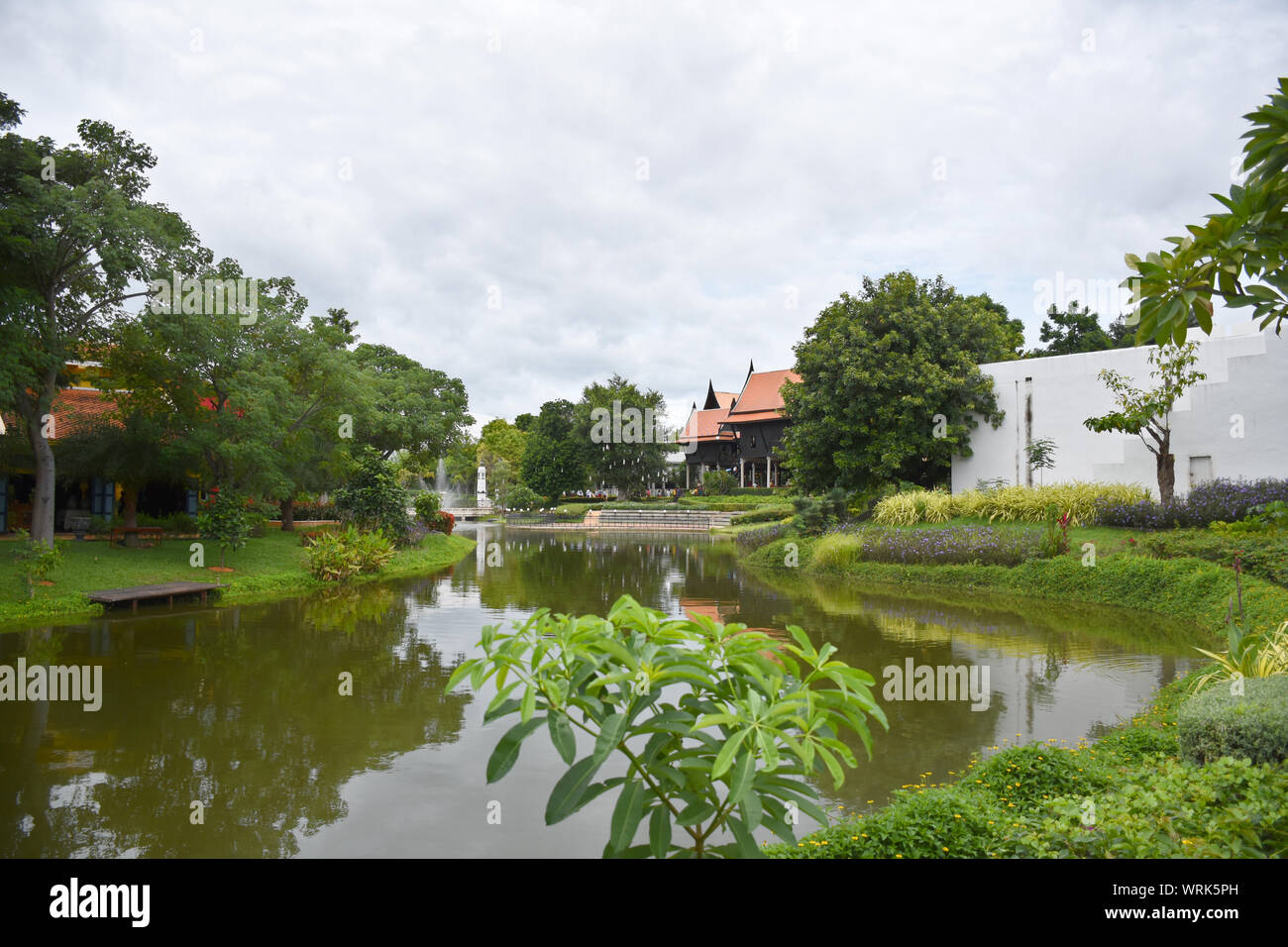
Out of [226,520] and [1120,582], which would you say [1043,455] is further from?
[226,520]

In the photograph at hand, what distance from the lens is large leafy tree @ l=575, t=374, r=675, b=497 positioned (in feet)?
150

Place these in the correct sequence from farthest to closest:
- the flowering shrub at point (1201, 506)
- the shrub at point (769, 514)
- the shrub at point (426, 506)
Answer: the shrub at point (769, 514) → the shrub at point (426, 506) → the flowering shrub at point (1201, 506)

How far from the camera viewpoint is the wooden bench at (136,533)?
16078mm

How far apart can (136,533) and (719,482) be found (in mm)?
31757

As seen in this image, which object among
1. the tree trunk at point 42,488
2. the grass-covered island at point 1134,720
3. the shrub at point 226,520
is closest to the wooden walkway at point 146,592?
the tree trunk at point 42,488

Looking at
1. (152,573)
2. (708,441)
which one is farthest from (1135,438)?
(708,441)

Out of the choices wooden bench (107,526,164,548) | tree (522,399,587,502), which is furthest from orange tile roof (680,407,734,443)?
wooden bench (107,526,164,548)

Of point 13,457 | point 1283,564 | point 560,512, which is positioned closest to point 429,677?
point 1283,564

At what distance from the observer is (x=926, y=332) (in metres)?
21.8

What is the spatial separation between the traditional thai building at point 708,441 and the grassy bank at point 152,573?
31.2 meters

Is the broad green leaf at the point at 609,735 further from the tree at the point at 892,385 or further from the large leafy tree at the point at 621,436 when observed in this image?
the large leafy tree at the point at 621,436

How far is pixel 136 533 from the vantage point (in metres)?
16.6

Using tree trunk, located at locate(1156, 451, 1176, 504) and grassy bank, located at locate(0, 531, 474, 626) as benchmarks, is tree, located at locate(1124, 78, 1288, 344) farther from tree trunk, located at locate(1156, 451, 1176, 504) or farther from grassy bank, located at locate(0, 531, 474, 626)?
tree trunk, located at locate(1156, 451, 1176, 504)

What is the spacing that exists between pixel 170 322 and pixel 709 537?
79.6ft
